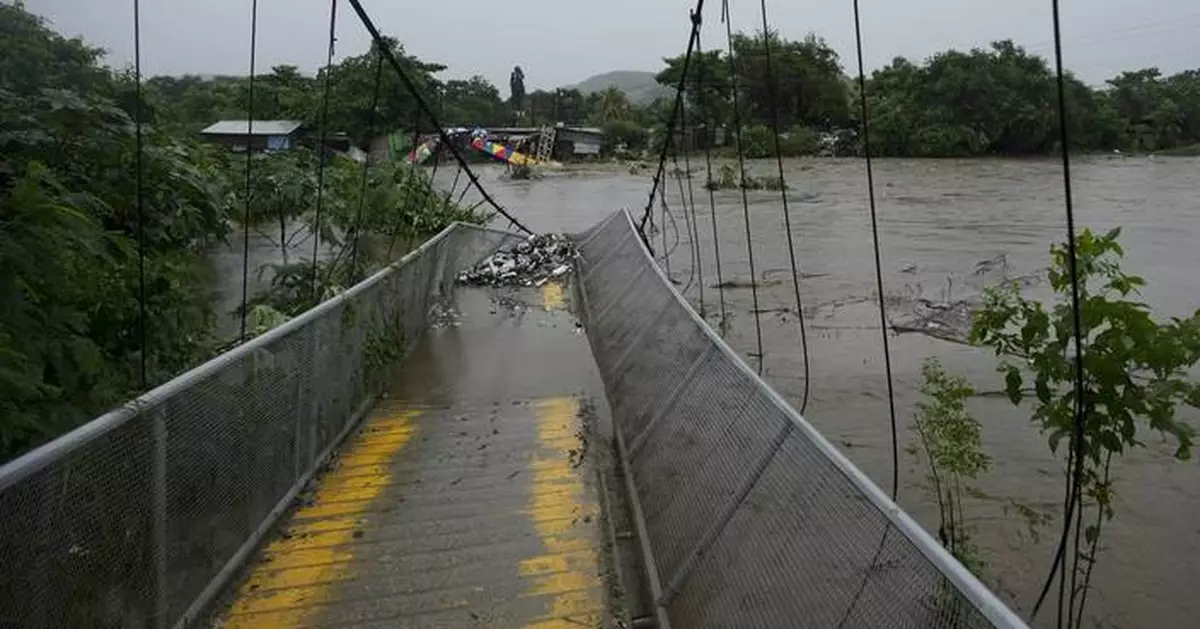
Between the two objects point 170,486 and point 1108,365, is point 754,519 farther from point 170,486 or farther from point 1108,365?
point 170,486

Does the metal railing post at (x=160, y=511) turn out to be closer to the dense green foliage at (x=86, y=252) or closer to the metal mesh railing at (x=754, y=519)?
the dense green foliage at (x=86, y=252)

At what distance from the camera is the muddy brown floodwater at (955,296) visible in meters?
4.59

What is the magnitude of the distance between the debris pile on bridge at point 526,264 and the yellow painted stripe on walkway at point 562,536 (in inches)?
231

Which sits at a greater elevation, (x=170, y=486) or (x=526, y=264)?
(x=526, y=264)

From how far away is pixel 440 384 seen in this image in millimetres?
6480

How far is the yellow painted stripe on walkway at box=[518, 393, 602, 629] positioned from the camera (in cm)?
308

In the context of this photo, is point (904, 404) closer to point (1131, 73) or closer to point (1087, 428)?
point (1087, 428)

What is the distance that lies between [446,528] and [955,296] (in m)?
9.33

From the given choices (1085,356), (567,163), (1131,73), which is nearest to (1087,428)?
(1085,356)

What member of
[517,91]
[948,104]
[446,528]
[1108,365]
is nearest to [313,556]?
[446,528]

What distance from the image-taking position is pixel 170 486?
2.59 meters

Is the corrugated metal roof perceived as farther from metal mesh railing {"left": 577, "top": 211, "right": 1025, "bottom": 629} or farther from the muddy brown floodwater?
metal mesh railing {"left": 577, "top": 211, "right": 1025, "bottom": 629}

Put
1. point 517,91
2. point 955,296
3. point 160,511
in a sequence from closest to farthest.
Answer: point 160,511, point 955,296, point 517,91

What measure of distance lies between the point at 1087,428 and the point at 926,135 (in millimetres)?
45352
